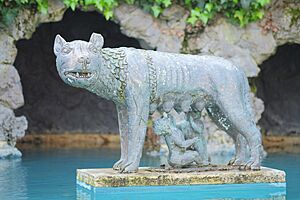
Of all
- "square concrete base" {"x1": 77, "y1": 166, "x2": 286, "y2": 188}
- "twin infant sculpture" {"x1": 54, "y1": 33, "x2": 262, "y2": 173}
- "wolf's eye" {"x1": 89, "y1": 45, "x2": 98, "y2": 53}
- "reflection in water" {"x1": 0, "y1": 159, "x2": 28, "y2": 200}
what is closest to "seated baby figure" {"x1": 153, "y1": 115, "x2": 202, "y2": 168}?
"twin infant sculpture" {"x1": 54, "y1": 33, "x2": 262, "y2": 173}

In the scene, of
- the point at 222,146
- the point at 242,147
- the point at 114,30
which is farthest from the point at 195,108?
the point at 114,30

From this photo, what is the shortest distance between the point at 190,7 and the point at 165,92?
5.19m

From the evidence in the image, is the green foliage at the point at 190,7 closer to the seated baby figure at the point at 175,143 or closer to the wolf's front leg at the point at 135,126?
the seated baby figure at the point at 175,143

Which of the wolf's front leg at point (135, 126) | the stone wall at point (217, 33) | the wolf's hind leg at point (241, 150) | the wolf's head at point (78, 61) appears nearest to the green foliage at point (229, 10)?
the stone wall at point (217, 33)

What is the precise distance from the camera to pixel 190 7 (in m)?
14.3

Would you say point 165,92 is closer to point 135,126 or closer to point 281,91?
point 135,126

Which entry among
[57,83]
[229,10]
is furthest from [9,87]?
[229,10]

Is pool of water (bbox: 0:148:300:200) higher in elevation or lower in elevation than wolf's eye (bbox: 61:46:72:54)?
lower

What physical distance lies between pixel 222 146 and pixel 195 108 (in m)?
4.65

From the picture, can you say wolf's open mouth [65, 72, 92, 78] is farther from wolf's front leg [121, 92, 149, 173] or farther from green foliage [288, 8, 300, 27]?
green foliage [288, 8, 300, 27]

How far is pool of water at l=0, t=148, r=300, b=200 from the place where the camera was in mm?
9289

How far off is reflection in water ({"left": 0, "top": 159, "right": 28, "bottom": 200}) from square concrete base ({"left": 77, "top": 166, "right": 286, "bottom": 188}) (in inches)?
31.2

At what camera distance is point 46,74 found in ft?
58.5

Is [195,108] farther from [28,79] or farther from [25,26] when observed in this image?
[28,79]
